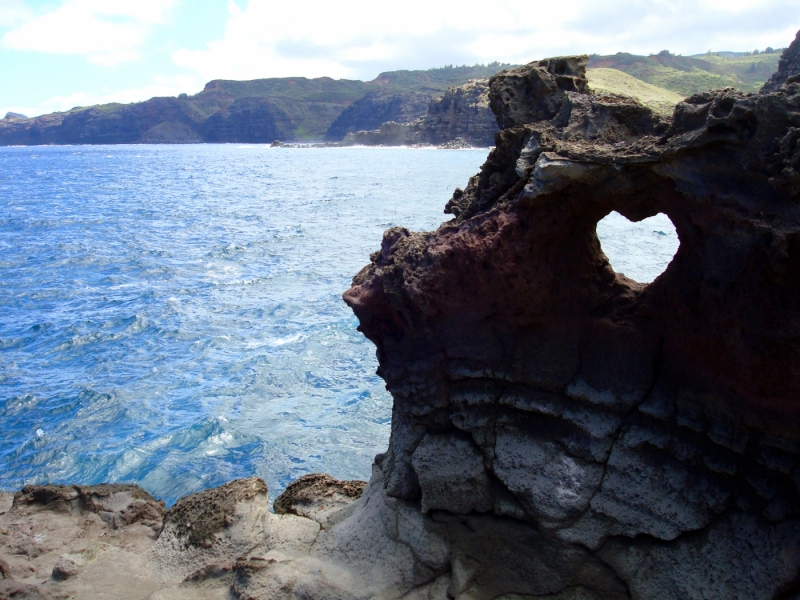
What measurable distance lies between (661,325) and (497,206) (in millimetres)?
1220

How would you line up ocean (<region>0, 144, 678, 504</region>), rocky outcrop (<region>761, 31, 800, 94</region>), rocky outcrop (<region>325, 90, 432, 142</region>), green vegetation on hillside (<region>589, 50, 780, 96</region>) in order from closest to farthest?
ocean (<region>0, 144, 678, 504</region>) → rocky outcrop (<region>761, 31, 800, 94</region>) → green vegetation on hillside (<region>589, 50, 780, 96</region>) → rocky outcrop (<region>325, 90, 432, 142</region>)

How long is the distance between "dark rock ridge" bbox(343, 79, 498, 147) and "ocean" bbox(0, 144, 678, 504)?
5094 cm

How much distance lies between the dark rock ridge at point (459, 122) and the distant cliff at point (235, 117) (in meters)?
37.2

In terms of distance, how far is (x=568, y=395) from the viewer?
4.07 m

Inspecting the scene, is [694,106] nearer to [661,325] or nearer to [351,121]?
[661,325]

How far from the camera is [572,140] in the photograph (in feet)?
13.1

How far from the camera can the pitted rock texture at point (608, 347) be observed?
3246 millimetres

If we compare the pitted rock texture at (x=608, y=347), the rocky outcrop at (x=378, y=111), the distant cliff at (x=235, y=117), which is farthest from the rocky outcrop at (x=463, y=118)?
the pitted rock texture at (x=608, y=347)

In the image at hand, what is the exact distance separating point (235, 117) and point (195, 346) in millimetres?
140541

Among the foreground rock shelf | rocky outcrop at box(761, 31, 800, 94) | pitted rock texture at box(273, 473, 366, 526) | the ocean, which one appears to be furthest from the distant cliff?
the foreground rock shelf

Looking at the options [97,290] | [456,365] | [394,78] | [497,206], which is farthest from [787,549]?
[394,78]

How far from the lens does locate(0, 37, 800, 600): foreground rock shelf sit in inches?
129

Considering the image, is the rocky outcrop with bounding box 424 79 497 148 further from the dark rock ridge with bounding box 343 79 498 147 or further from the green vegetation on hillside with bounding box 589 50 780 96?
the green vegetation on hillside with bounding box 589 50 780 96

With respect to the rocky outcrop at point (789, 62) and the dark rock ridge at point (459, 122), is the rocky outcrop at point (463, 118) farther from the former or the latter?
the rocky outcrop at point (789, 62)
